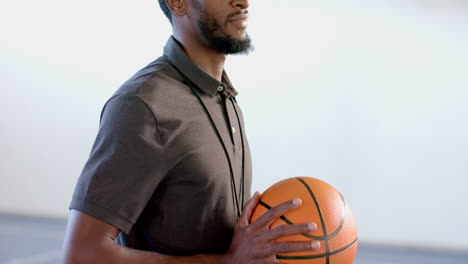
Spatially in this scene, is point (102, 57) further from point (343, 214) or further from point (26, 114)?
point (343, 214)

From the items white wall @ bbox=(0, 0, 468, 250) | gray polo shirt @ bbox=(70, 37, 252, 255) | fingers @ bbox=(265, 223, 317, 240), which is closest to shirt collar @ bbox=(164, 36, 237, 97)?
gray polo shirt @ bbox=(70, 37, 252, 255)

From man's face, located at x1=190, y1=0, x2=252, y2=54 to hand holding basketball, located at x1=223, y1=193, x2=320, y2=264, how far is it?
46 cm

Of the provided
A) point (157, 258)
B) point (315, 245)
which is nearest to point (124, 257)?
point (157, 258)

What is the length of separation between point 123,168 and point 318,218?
17.8 inches

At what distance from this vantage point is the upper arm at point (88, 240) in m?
1.08

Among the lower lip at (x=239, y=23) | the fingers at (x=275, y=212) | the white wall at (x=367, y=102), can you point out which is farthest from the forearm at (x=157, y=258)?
the white wall at (x=367, y=102)

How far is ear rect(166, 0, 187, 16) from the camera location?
1.44m

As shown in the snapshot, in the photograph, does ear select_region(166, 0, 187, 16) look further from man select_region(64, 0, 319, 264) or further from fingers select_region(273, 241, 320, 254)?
fingers select_region(273, 241, 320, 254)

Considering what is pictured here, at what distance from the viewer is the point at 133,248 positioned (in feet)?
4.14

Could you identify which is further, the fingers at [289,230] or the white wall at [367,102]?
the white wall at [367,102]

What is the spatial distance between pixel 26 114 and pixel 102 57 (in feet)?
3.36

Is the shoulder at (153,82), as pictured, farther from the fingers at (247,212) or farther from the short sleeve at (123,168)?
the fingers at (247,212)

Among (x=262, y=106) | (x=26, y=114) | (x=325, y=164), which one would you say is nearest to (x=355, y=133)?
(x=325, y=164)

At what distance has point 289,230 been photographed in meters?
1.15
